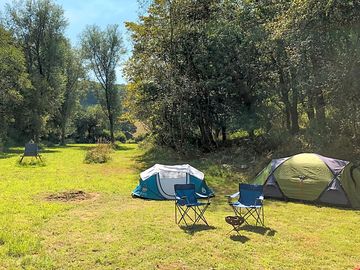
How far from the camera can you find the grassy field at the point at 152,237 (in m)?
5.38

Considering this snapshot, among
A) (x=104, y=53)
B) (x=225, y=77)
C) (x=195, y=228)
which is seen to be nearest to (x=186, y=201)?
(x=195, y=228)

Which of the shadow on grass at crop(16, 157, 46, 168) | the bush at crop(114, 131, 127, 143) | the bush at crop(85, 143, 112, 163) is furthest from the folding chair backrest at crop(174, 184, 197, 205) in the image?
the bush at crop(114, 131, 127, 143)

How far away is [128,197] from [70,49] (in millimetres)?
28476

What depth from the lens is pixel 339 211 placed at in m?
8.98

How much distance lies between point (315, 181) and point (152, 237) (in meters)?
5.40

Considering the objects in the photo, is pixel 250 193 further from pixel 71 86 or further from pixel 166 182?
pixel 71 86

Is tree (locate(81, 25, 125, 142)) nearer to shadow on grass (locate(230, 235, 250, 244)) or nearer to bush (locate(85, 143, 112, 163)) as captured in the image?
bush (locate(85, 143, 112, 163))

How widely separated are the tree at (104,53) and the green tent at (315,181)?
93.9 ft

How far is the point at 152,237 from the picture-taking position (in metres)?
6.51

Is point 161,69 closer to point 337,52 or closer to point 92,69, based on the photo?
point 337,52

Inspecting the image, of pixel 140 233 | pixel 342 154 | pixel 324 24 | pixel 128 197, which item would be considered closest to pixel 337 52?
pixel 324 24

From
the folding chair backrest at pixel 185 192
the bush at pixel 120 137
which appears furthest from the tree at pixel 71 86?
the folding chair backrest at pixel 185 192

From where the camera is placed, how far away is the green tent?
376 inches

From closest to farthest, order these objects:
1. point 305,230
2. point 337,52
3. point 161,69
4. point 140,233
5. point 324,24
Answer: point 140,233 < point 305,230 < point 324,24 < point 337,52 < point 161,69
